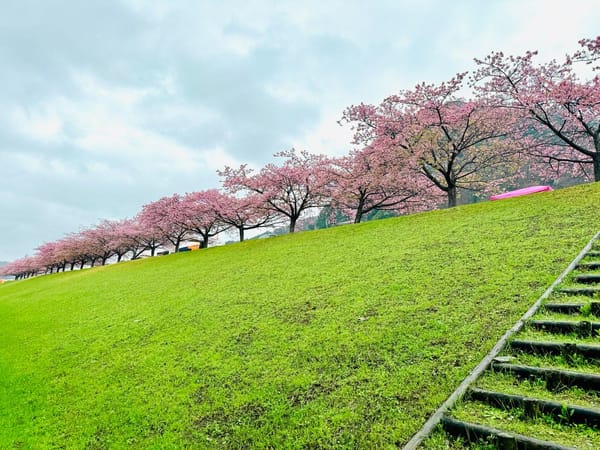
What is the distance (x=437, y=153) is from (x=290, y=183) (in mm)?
10221

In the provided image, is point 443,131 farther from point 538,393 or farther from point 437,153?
point 538,393

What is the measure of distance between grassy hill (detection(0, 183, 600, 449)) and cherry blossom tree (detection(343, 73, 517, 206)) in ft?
23.2

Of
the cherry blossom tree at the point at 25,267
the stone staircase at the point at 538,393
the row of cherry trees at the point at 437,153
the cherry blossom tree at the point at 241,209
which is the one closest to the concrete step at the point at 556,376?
the stone staircase at the point at 538,393

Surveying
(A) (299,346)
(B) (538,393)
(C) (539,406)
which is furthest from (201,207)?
(C) (539,406)

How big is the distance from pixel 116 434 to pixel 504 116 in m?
21.2

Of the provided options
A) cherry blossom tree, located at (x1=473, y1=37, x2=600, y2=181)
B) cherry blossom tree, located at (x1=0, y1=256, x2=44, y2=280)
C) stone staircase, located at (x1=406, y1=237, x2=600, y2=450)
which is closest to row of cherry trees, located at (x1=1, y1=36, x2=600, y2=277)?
cherry blossom tree, located at (x1=473, y1=37, x2=600, y2=181)

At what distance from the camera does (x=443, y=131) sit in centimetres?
1817

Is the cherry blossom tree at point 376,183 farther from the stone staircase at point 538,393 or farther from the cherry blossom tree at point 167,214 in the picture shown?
the stone staircase at point 538,393

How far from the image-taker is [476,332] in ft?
15.2

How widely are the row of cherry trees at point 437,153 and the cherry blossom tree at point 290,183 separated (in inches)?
3.0

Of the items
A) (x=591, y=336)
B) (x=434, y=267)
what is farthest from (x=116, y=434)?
(x=434, y=267)

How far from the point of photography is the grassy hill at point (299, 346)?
384 centimetres

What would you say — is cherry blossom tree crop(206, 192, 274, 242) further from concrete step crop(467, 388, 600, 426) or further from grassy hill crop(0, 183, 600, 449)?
concrete step crop(467, 388, 600, 426)

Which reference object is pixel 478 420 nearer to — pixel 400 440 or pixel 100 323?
pixel 400 440
